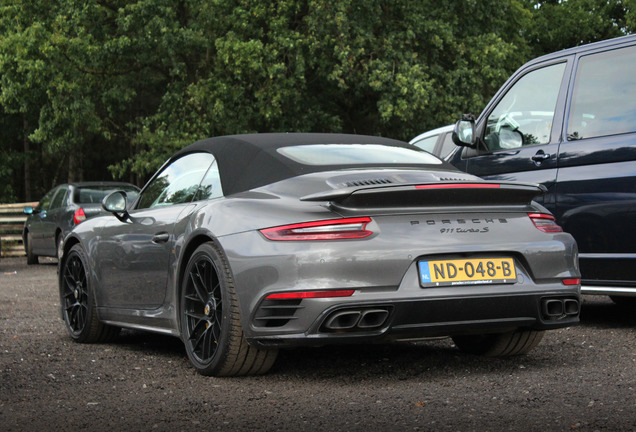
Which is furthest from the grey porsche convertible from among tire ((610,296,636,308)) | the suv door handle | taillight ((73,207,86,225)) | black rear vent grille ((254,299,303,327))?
taillight ((73,207,86,225))

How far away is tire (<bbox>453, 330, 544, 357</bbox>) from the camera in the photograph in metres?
5.56

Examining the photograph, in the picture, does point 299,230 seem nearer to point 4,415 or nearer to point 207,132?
point 4,415

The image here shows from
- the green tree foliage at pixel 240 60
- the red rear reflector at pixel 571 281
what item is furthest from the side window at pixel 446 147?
the green tree foliage at pixel 240 60

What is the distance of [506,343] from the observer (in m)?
5.58

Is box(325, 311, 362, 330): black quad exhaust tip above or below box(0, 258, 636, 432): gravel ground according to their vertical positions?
above

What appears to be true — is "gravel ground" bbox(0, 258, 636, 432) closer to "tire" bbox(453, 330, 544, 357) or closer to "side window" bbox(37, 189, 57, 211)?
"tire" bbox(453, 330, 544, 357)

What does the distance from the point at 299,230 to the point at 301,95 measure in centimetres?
2219

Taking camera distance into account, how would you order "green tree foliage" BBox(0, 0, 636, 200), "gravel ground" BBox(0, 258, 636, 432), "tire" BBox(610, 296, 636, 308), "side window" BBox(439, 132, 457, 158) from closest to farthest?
1. "gravel ground" BBox(0, 258, 636, 432)
2. "tire" BBox(610, 296, 636, 308)
3. "side window" BBox(439, 132, 457, 158)
4. "green tree foliage" BBox(0, 0, 636, 200)

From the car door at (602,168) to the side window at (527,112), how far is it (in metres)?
0.23

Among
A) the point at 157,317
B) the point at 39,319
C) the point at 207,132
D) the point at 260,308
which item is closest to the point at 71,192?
the point at 207,132

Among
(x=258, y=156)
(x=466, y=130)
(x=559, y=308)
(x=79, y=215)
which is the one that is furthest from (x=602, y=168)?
(x=79, y=215)

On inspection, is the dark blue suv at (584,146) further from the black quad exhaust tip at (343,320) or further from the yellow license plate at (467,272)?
the black quad exhaust tip at (343,320)

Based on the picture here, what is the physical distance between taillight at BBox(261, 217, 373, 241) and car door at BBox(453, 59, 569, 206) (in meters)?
2.77

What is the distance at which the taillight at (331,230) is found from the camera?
4613 mm
